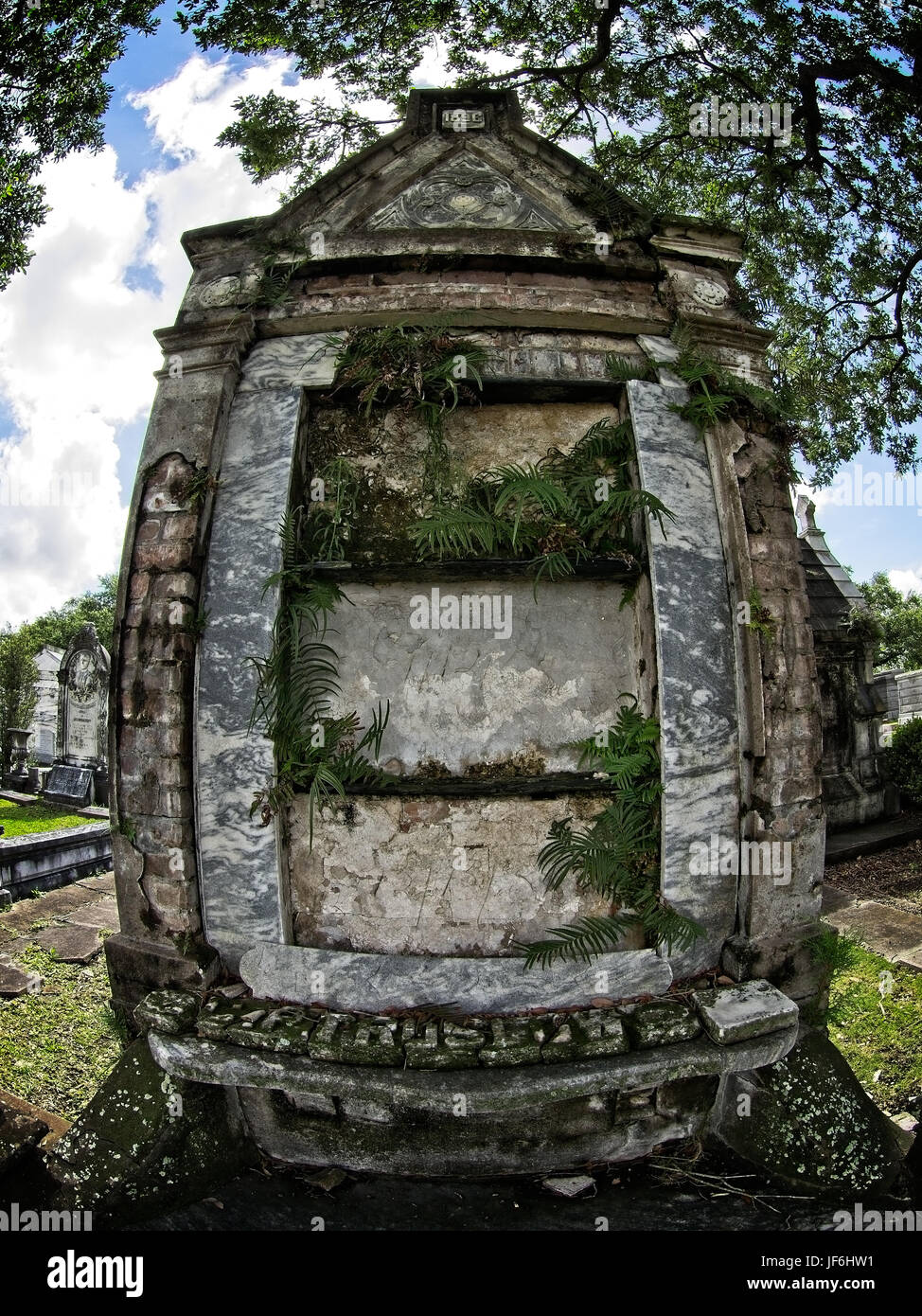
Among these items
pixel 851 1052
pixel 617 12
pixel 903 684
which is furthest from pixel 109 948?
pixel 903 684

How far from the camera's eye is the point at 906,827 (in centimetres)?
848

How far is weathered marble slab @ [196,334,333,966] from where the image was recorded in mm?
3113

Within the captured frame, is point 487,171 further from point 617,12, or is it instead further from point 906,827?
point 906,827

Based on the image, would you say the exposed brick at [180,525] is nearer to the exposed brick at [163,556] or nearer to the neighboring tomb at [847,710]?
the exposed brick at [163,556]

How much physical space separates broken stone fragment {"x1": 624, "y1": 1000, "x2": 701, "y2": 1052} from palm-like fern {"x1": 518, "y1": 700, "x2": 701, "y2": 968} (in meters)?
0.31

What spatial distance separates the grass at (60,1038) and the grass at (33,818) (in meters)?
5.63

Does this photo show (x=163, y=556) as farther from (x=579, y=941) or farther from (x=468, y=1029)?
(x=579, y=941)

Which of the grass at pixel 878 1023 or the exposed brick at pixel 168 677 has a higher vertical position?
the exposed brick at pixel 168 677

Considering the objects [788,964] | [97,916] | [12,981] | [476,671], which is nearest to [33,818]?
[97,916]

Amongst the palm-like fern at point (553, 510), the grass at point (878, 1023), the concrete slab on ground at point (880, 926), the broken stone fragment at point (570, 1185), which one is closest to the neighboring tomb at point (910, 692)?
the concrete slab on ground at point (880, 926)

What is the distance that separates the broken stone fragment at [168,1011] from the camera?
2848 millimetres

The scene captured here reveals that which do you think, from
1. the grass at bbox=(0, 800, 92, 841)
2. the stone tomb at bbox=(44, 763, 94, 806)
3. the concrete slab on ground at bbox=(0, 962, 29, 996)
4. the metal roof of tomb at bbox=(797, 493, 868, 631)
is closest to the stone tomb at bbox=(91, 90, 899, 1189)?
the concrete slab on ground at bbox=(0, 962, 29, 996)

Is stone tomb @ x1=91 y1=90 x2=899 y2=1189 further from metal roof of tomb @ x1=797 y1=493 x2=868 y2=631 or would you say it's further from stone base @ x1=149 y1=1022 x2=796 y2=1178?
metal roof of tomb @ x1=797 y1=493 x2=868 y2=631

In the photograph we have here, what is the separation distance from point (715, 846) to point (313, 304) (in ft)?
11.9
